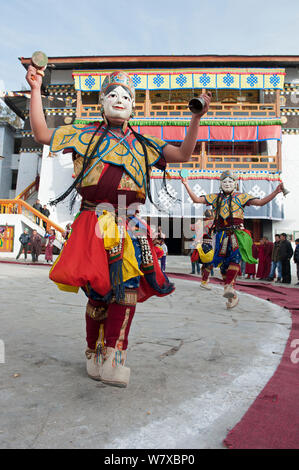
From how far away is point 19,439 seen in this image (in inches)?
46.9

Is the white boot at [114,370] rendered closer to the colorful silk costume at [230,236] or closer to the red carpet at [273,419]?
the red carpet at [273,419]

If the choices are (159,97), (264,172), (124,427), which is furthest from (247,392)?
(159,97)

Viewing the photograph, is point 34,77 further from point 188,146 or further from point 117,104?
point 188,146

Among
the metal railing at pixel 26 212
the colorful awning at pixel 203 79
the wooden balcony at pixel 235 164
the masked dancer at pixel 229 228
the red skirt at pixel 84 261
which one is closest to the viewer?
the red skirt at pixel 84 261

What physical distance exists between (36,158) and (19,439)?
22.5 metres

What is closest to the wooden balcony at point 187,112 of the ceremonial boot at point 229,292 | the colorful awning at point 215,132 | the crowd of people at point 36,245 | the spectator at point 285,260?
the colorful awning at point 215,132

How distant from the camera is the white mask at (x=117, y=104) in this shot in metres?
2.06

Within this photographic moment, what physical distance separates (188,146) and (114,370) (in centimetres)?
127

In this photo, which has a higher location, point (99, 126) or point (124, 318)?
point (99, 126)

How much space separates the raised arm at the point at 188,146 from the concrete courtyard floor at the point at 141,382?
1244 mm

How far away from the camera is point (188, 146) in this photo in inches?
79.1

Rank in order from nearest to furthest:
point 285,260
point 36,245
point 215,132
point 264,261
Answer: point 285,260
point 264,261
point 36,245
point 215,132

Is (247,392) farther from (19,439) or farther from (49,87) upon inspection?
(49,87)

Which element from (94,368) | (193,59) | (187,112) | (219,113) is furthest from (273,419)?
(193,59)
